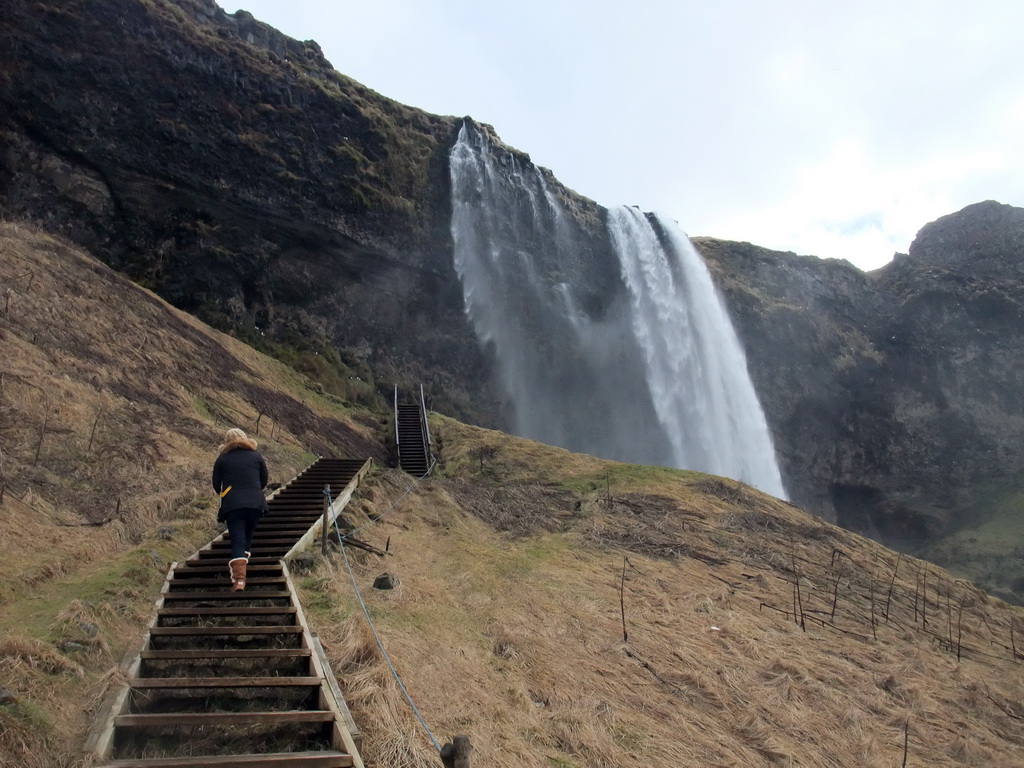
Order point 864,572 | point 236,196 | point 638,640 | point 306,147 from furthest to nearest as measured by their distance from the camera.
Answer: point 306,147 → point 236,196 → point 864,572 → point 638,640

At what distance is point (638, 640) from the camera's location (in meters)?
8.63

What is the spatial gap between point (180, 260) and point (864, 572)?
92.7 feet

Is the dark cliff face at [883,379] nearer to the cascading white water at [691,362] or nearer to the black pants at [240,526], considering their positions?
the cascading white water at [691,362]

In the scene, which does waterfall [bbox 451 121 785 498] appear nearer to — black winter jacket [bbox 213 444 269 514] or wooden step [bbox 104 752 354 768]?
black winter jacket [bbox 213 444 269 514]

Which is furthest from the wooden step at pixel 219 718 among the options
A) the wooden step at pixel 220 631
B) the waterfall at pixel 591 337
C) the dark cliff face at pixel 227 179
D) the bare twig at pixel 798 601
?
the waterfall at pixel 591 337

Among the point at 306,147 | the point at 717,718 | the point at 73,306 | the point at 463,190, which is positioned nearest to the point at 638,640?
the point at 717,718

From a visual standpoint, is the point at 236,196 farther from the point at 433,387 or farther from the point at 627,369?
the point at 627,369

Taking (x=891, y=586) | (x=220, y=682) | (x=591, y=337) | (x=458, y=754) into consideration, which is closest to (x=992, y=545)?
(x=591, y=337)

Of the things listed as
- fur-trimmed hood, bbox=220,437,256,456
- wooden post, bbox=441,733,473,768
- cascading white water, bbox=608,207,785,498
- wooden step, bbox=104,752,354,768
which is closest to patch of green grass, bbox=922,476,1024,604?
cascading white water, bbox=608,207,785,498

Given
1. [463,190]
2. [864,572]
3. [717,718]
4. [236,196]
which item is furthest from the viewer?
[463,190]

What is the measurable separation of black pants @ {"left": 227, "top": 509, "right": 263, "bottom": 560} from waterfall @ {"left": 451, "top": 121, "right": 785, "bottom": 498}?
31.2 meters

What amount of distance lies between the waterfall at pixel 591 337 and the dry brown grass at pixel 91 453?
18831 mm

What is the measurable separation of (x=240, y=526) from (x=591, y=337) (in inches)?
1503

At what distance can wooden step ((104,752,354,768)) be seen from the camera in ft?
12.4
